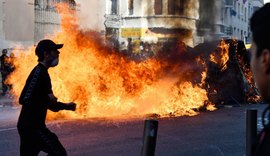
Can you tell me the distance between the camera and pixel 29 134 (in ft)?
13.0

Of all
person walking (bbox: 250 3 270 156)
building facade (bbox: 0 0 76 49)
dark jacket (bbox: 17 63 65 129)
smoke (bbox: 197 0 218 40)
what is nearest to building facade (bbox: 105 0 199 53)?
smoke (bbox: 197 0 218 40)

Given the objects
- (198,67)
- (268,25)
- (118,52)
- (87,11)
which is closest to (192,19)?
(198,67)

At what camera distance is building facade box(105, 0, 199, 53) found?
1539cm

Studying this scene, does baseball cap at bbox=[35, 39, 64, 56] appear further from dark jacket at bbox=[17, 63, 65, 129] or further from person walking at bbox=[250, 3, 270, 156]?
person walking at bbox=[250, 3, 270, 156]

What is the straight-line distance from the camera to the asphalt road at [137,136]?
689cm

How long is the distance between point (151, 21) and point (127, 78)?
32.7 feet

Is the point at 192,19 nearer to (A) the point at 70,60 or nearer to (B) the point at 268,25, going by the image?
(A) the point at 70,60

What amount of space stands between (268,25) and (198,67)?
1195 cm

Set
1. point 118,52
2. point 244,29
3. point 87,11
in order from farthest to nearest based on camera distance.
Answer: point 244,29 → point 87,11 → point 118,52

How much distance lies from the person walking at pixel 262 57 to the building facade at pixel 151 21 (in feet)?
43.8

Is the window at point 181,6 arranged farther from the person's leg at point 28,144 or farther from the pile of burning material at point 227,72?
the person's leg at point 28,144

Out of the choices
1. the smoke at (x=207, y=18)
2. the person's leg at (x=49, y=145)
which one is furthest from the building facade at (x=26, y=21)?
the person's leg at (x=49, y=145)

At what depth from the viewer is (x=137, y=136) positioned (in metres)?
8.15

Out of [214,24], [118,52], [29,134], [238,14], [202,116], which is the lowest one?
[202,116]
